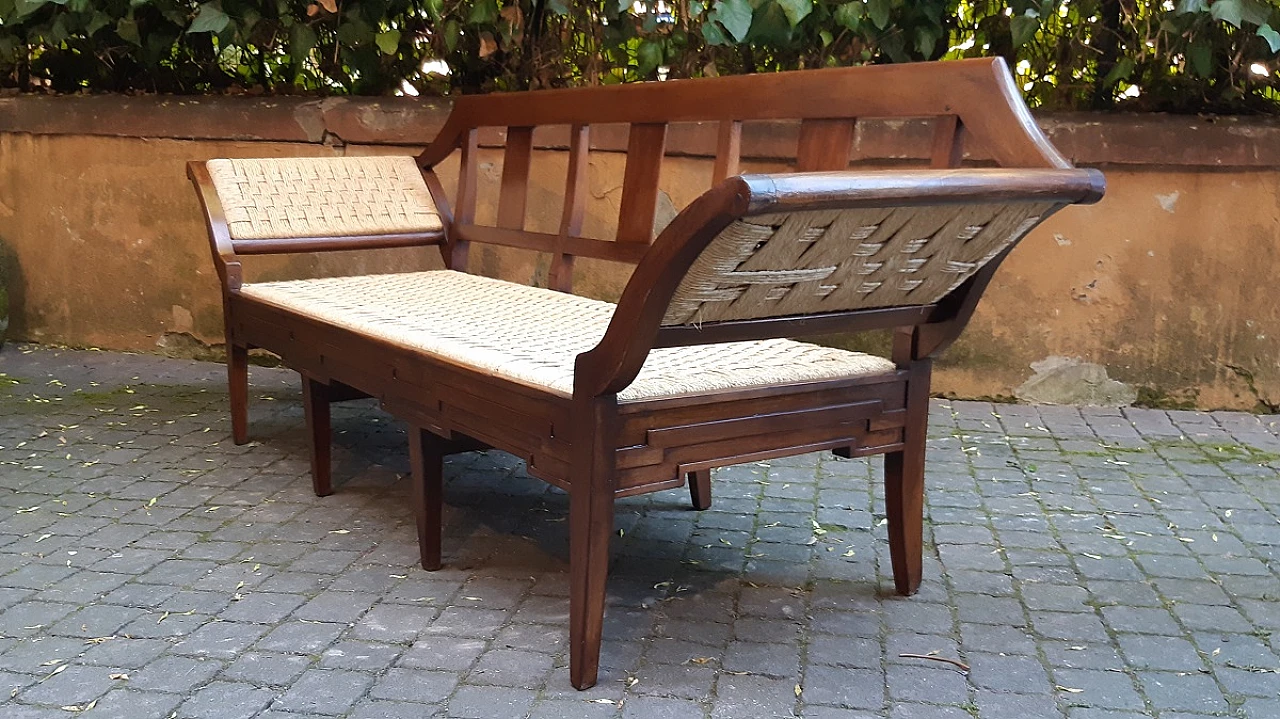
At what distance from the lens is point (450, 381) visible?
101 inches

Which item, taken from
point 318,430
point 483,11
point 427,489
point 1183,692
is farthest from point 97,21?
point 1183,692

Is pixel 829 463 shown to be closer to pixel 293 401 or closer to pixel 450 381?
pixel 450 381

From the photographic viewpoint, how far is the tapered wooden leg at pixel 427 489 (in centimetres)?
279

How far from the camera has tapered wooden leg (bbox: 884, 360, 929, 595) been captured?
2.61 metres

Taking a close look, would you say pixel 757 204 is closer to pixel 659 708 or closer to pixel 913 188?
pixel 913 188

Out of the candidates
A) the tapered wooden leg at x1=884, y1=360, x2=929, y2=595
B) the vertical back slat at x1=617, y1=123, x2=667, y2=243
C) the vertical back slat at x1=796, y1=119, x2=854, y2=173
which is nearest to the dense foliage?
the vertical back slat at x1=617, y1=123, x2=667, y2=243

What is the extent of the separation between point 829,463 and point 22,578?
2.39 m

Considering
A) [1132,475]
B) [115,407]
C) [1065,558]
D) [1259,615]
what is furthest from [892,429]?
[115,407]

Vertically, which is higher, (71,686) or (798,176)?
(798,176)

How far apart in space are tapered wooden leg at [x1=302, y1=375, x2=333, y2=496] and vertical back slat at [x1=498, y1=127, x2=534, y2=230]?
0.90 metres

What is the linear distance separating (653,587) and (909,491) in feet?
2.11

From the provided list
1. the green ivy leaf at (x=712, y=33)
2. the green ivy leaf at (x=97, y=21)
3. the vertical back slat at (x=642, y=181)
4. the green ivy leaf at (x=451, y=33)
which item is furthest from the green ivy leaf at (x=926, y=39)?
the green ivy leaf at (x=97, y=21)

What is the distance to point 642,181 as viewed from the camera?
128 inches

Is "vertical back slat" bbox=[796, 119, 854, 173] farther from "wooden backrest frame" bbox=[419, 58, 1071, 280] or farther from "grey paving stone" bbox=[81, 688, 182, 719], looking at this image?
"grey paving stone" bbox=[81, 688, 182, 719]
